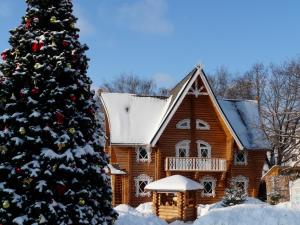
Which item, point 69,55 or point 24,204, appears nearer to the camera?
point 24,204

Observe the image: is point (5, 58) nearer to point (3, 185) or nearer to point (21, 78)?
point (21, 78)

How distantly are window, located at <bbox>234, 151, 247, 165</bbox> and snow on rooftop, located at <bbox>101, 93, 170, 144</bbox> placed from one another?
619cm

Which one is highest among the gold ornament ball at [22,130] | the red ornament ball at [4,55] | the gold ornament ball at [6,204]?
the red ornament ball at [4,55]

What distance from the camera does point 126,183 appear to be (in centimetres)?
3197

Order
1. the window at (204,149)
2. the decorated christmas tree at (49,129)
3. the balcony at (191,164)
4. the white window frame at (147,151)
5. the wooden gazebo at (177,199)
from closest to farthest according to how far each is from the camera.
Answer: the decorated christmas tree at (49,129) < the wooden gazebo at (177,199) < the balcony at (191,164) < the white window frame at (147,151) < the window at (204,149)

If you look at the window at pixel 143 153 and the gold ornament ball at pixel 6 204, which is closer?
the gold ornament ball at pixel 6 204

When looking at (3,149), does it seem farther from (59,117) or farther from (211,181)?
(211,181)

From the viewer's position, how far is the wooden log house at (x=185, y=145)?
31562mm

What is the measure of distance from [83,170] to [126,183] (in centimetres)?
2102

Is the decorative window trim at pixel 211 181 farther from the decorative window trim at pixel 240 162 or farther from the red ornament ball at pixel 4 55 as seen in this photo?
the red ornament ball at pixel 4 55

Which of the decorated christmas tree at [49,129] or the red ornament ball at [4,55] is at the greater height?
the red ornament ball at [4,55]

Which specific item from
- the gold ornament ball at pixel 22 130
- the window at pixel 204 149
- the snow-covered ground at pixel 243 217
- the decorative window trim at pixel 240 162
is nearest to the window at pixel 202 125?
the window at pixel 204 149

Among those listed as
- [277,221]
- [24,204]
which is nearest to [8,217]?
[24,204]

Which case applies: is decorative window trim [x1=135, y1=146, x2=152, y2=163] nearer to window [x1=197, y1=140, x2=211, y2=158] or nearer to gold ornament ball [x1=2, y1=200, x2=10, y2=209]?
window [x1=197, y1=140, x2=211, y2=158]
